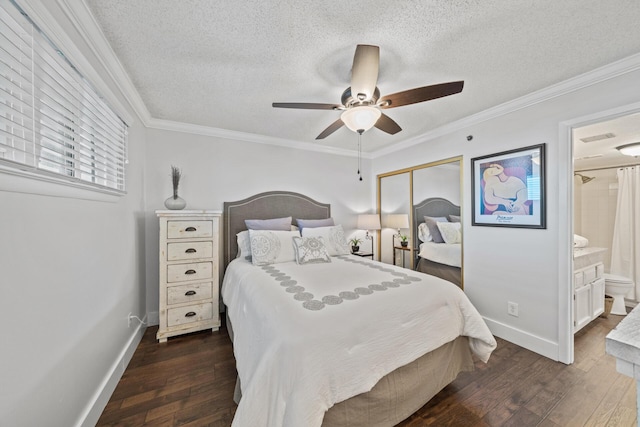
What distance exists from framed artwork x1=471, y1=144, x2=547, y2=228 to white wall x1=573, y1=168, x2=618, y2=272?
3.01 meters

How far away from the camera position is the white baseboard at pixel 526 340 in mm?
2164

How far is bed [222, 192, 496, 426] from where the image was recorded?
3.59ft

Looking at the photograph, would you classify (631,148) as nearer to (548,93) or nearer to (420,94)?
(548,93)

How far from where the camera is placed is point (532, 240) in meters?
2.28

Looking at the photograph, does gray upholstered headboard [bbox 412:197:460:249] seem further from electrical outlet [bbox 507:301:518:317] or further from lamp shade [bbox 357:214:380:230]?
electrical outlet [bbox 507:301:518:317]

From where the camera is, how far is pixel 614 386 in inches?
71.6

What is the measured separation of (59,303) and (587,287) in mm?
4486

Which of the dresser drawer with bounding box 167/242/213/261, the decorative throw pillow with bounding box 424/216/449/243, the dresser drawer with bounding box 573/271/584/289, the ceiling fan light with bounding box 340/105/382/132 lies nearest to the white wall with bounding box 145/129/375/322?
the dresser drawer with bounding box 167/242/213/261

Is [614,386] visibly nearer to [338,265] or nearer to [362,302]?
[362,302]

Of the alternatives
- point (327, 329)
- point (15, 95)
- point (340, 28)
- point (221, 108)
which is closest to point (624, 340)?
point (327, 329)

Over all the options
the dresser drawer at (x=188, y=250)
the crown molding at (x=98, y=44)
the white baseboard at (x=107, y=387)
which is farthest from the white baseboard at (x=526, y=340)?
the crown molding at (x=98, y=44)

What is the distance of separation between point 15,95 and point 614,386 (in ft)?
12.8

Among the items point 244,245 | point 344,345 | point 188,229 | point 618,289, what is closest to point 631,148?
point 618,289

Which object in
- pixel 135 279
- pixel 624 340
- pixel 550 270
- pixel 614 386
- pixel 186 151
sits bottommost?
pixel 614 386
